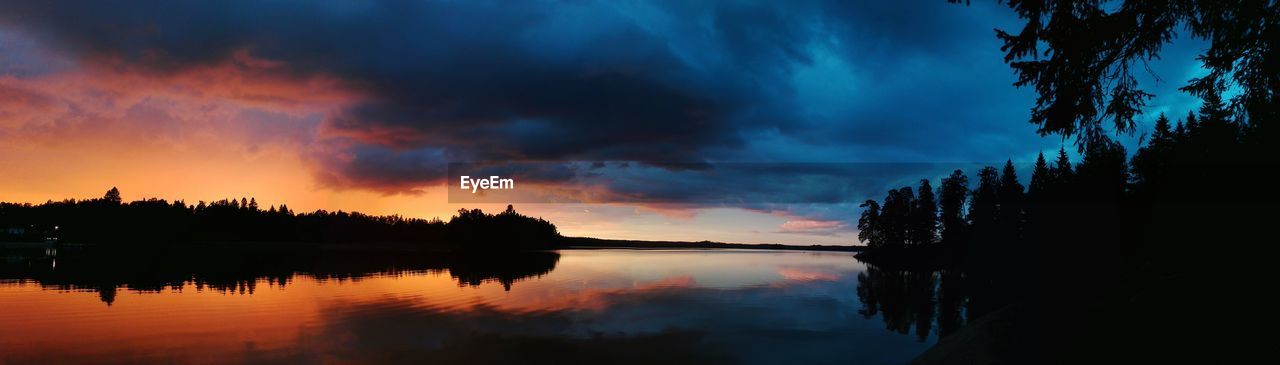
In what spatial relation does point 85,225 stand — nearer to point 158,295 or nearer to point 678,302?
point 158,295

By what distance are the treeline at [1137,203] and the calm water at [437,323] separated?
12098 mm

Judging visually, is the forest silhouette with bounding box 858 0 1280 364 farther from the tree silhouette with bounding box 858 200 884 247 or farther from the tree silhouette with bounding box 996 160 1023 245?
the tree silhouette with bounding box 858 200 884 247

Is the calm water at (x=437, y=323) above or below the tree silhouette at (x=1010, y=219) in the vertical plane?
below

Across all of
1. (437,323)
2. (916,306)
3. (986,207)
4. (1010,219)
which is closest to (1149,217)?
(916,306)

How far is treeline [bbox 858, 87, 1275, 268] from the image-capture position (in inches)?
1046

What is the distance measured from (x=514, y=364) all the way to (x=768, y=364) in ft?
28.3

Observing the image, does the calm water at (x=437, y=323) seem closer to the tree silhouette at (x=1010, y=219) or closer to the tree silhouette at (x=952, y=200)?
the tree silhouette at (x=1010, y=219)

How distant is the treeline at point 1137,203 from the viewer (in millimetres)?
26578

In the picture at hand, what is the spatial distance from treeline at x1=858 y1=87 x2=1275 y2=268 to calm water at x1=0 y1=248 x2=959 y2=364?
39.7 feet

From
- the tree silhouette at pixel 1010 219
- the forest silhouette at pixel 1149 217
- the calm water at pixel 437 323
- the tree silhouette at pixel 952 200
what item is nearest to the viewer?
the forest silhouette at pixel 1149 217

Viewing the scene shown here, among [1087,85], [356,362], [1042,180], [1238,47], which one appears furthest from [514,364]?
[1042,180]

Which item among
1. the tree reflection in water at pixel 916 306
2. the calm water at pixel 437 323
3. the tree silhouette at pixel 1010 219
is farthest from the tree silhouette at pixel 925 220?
the calm water at pixel 437 323

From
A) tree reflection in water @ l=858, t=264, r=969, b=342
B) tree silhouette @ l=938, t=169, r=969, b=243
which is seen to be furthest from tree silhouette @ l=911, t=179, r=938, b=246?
tree reflection in water @ l=858, t=264, r=969, b=342

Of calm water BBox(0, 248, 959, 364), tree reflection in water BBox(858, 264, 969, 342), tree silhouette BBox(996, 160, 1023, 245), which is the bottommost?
tree reflection in water BBox(858, 264, 969, 342)
